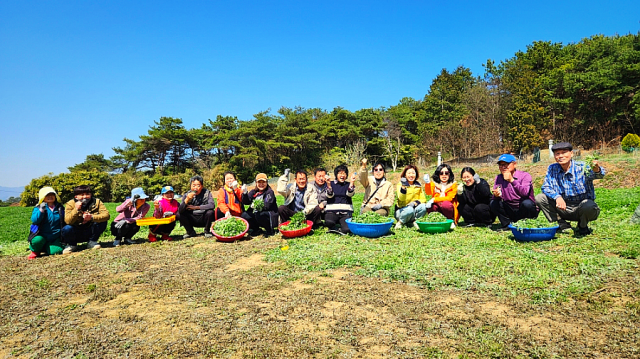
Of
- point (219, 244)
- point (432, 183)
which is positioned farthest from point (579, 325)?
point (219, 244)

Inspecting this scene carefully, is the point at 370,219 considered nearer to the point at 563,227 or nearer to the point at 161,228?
the point at 563,227

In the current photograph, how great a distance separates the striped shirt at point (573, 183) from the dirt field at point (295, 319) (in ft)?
6.82

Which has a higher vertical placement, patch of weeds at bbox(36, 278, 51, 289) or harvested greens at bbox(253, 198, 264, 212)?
harvested greens at bbox(253, 198, 264, 212)

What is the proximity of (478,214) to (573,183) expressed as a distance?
6.07ft

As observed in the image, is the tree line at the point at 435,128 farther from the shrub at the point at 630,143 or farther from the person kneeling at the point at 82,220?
the person kneeling at the point at 82,220

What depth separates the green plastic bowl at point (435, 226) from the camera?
632cm

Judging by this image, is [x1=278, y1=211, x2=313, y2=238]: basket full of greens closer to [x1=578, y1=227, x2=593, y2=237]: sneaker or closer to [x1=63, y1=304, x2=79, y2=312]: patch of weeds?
[x1=63, y1=304, x2=79, y2=312]: patch of weeds

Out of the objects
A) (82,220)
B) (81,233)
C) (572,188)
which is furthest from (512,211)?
(81,233)

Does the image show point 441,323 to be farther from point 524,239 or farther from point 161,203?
point 161,203

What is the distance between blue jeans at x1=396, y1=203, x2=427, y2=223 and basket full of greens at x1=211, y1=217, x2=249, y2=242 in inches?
121

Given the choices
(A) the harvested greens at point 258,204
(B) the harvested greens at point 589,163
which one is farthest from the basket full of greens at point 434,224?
(A) the harvested greens at point 258,204

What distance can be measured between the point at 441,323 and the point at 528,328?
0.63m

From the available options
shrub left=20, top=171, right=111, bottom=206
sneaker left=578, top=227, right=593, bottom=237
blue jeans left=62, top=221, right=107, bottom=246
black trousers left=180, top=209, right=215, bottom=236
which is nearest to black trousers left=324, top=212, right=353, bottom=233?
black trousers left=180, top=209, right=215, bottom=236

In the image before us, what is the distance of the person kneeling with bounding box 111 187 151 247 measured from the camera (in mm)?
7207
